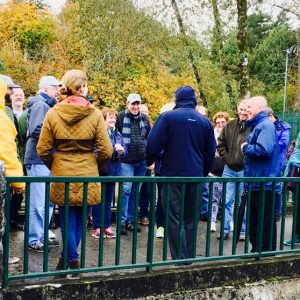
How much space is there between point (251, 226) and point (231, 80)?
10.3 meters

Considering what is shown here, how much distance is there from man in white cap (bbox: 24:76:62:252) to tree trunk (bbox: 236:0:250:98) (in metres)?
9.07

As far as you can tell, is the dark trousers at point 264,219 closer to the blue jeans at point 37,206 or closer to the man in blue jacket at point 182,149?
the man in blue jacket at point 182,149

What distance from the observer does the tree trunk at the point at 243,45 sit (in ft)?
45.9

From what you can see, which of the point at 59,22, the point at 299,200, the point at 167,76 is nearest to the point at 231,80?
the point at 167,76

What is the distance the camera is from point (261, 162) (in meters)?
5.81

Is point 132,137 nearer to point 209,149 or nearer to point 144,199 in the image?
point 144,199

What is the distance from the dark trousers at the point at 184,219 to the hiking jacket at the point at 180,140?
0.84 feet

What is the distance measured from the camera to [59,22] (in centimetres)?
2867

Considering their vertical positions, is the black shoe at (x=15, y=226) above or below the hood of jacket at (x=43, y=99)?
below

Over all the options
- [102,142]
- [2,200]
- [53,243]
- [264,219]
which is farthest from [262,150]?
[2,200]

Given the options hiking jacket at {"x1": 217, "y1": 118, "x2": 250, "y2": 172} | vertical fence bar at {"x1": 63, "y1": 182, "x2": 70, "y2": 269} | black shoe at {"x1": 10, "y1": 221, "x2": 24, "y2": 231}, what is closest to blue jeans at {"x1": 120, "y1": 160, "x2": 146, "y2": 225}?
hiking jacket at {"x1": 217, "y1": 118, "x2": 250, "y2": 172}

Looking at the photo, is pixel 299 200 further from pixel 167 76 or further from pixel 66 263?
pixel 167 76

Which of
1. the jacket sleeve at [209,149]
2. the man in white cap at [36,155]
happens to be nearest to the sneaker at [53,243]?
the man in white cap at [36,155]

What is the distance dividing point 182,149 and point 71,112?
1309 mm
